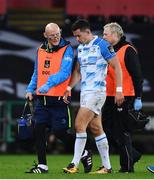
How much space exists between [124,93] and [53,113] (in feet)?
3.37

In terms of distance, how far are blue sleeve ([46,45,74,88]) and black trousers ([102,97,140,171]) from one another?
0.79 m

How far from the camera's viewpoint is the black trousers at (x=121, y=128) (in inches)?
457

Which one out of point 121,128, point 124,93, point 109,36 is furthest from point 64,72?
point 121,128

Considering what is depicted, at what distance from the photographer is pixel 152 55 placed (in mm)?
19375

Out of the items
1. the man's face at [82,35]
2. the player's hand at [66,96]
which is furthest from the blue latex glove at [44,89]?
the man's face at [82,35]

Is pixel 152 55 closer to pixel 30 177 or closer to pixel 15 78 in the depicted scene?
pixel 15 78

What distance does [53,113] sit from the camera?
1143 cm

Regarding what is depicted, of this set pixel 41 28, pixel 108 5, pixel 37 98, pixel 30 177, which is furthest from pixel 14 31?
pixel 30 177

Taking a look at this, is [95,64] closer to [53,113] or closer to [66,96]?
[66,96]

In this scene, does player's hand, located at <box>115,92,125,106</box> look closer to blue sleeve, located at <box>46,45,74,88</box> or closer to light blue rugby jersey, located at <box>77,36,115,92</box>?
light blue rugby jersey, located at <box>77,36,115,92</box>

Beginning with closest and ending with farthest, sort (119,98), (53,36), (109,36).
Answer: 1. (119,98)
2. (53,36)
3. (109,36)

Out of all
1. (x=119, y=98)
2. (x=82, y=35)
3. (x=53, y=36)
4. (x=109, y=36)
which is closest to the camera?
(x=119, y=98)

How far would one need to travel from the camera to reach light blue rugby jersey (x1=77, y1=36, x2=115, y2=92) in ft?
36.5

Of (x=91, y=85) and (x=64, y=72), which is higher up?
(x=64, y=72)
